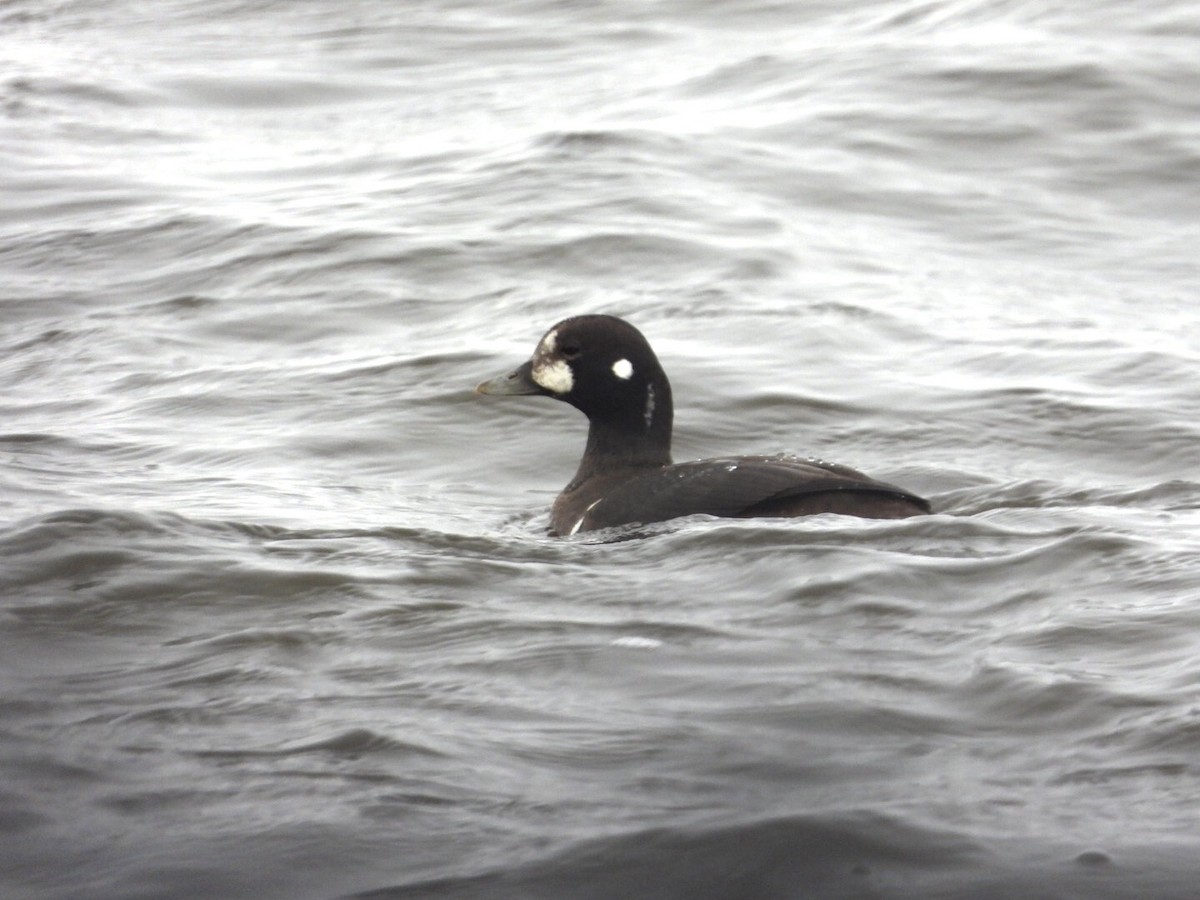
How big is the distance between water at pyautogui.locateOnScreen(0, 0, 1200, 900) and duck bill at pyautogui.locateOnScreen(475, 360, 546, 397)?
49 cm

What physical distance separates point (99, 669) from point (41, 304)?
5.87 meters

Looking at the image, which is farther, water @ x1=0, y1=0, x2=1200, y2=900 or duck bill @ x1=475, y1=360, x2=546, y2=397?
duck bill @ x1=475, y1=360, x2=546, y2=397

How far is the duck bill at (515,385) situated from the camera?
7.40m

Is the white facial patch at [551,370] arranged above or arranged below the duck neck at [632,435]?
above

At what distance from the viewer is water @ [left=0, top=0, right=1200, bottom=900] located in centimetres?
416

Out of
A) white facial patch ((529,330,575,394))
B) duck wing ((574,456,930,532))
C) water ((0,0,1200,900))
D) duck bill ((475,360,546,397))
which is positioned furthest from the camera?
duck bill ((475,360,546,397))

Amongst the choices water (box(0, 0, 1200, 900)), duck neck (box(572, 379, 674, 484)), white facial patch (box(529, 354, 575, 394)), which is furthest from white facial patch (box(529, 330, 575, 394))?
water (box(0, 0, 1200, 900))

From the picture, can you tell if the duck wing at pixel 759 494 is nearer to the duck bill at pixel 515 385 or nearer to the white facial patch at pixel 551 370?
the white facial patch at pixel 551 370

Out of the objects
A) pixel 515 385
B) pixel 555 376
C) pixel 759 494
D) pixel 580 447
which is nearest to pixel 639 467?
pixel 555 376

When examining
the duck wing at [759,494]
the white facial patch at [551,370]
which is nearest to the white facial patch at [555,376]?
the white facial patch at [551,370]

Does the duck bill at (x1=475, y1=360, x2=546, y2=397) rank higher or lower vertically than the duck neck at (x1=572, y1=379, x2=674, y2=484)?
higher

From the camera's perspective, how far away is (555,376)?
729 cm

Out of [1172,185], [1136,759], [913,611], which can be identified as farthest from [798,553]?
[1172,185]

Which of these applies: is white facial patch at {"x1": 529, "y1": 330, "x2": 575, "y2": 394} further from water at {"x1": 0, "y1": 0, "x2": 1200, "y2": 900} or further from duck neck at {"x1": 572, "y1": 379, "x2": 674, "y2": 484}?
water at {"x1": 0, "y1": 0, "x2": 1200, "y2": 900}
